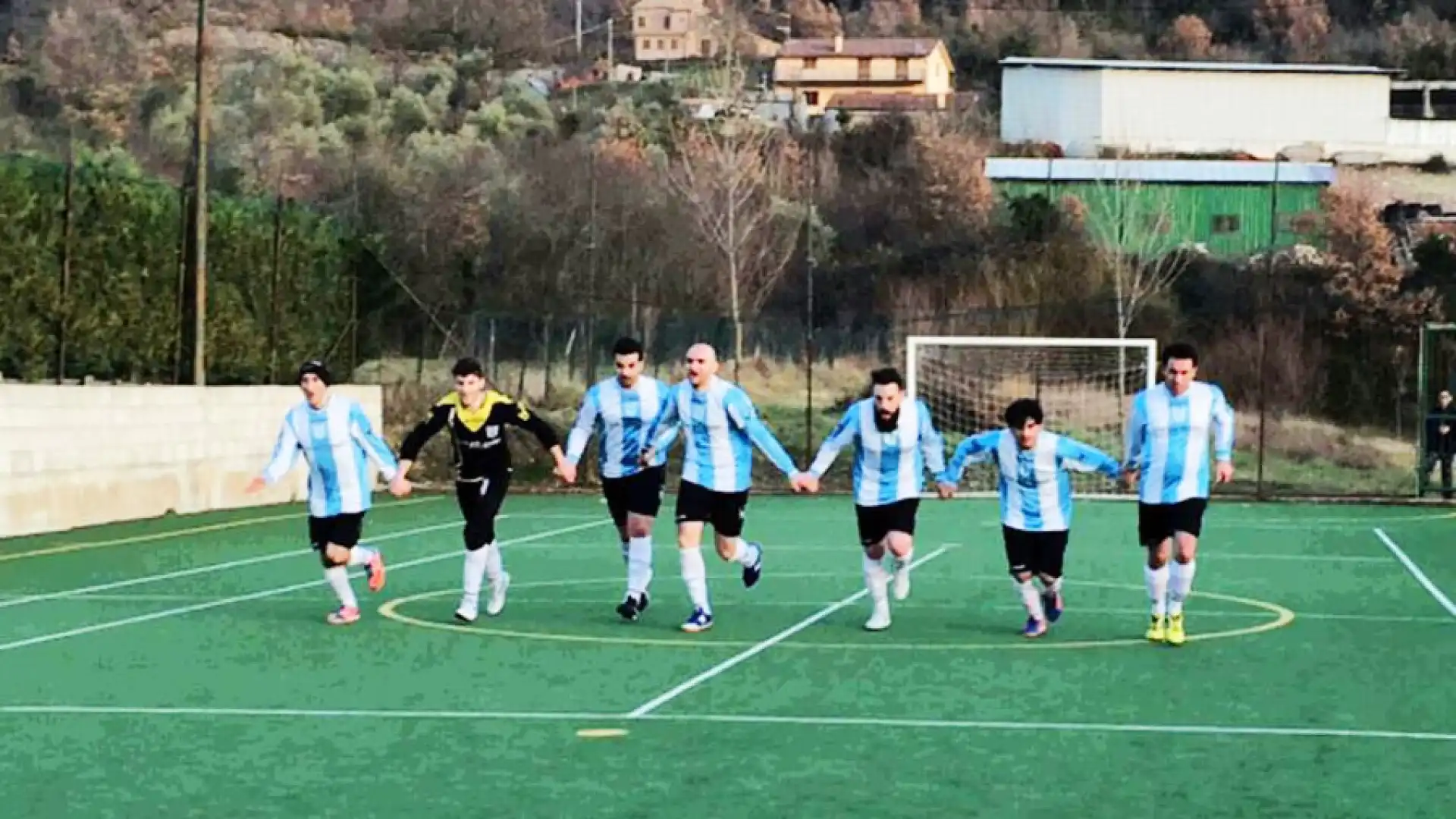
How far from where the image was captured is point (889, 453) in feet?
55.2

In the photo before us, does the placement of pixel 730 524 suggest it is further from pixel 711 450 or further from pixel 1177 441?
pixel 1177 441

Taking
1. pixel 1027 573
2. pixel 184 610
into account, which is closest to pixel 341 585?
pixel 184 610

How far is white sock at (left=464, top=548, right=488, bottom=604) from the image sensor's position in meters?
16.9

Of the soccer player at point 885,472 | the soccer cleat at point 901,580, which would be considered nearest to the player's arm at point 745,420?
the soccer player at point 885,472

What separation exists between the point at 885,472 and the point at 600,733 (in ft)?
17.7

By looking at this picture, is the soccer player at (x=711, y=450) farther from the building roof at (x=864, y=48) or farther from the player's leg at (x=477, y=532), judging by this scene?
the building roof at (x=864, y=48)

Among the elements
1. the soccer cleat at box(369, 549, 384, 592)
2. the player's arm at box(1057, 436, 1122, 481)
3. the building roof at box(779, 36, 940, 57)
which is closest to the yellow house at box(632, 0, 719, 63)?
the building roof at box(779, 36, 940, 57)

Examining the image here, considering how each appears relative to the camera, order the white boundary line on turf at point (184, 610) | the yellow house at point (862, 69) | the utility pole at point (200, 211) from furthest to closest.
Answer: the yellow house at point (862, 69)
the utility pole at point (200, 211)
the white boundary line on turf at point (184, 610)

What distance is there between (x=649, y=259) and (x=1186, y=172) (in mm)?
16172

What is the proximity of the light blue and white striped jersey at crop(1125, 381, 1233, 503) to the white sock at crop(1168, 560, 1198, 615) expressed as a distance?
414 millimetres

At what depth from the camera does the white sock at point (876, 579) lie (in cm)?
1678

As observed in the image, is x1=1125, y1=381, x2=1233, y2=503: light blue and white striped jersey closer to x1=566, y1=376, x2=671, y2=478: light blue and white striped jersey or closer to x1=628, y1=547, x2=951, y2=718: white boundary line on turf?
x1=628, y1=547, x2=951, y2=718: white boundary line on turf

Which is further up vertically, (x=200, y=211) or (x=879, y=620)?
(x=200, y=211)

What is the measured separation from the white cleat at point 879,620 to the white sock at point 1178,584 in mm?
1862
